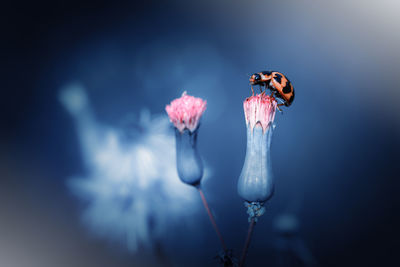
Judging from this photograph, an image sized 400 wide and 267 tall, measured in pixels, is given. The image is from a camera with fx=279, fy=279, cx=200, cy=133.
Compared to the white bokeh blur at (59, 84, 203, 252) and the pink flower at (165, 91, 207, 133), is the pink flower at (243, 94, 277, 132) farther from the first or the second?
the white bokeh blur at (59, 84, 203, 252)

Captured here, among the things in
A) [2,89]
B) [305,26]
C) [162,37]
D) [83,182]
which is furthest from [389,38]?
[2,89]

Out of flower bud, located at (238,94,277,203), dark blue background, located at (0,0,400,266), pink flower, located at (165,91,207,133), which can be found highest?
dark blue background, located at (0,0,400,266)

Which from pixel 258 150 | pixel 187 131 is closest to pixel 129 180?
pixel 187 131

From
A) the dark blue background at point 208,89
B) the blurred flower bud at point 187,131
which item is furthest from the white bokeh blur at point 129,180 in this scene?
the blurred flower bud at point 187,131

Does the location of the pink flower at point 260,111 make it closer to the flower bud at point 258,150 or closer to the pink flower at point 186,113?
the flower bud at point 258,150

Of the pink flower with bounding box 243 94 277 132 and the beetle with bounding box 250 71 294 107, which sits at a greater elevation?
the beetle with bounding box 250 71 294 107

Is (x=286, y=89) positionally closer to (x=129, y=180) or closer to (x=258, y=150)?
(x=258, y=150)

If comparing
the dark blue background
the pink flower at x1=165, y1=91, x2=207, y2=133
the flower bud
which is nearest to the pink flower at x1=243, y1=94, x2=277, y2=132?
the flower bud
